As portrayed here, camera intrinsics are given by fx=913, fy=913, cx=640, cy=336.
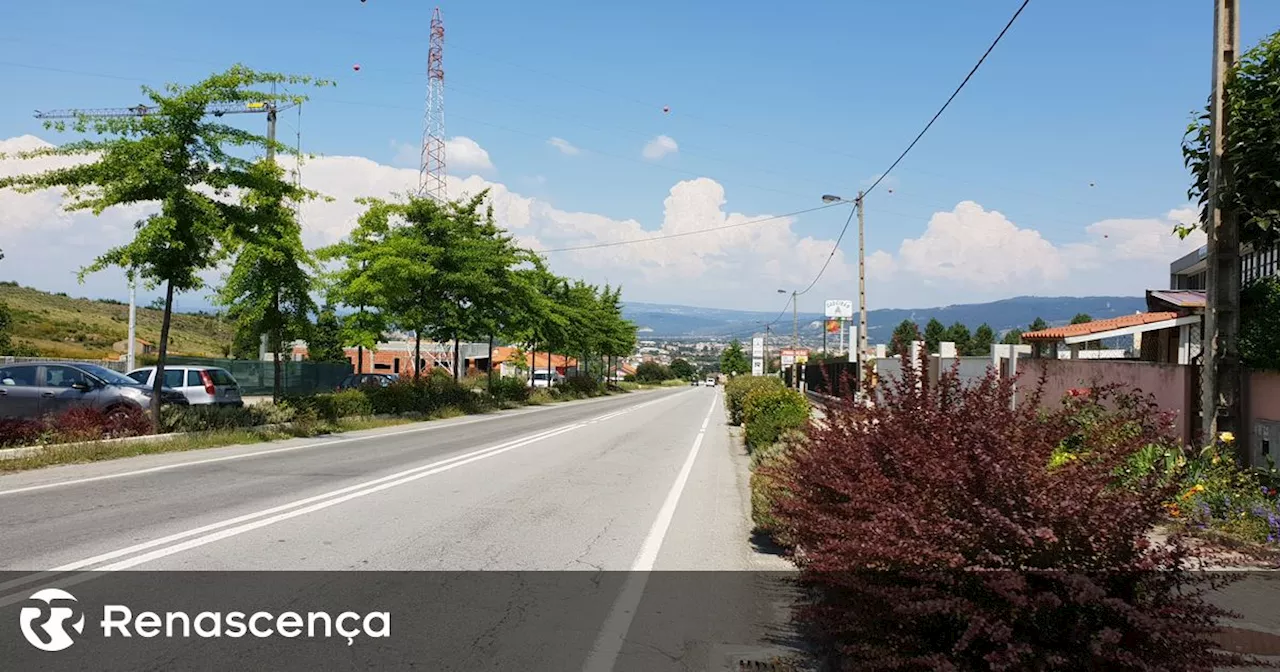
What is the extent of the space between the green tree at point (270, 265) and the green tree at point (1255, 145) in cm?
1576

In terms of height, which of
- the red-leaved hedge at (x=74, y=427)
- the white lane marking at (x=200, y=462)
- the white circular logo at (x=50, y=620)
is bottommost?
the white lane marking at (x=200, y=462)

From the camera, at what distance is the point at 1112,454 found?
173 inches

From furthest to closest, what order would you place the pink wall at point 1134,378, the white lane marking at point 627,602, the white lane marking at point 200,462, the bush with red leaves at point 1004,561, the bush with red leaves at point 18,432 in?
the bush with red leaves at point 18,432, the pink wall at point 1134,378, the white lane marking at point 200,462, the white lane marking at point 627,602, the bush with red leaves at point 1004,561

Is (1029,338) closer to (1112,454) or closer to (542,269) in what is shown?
Result: (1112,454)

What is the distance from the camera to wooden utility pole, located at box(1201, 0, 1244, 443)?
34.1 feet

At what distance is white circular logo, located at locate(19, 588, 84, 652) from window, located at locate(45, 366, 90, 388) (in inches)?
518

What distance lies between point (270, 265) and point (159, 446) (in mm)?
5371

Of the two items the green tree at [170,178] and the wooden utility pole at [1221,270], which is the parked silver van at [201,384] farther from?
the wooden utility pole at [1221,270]

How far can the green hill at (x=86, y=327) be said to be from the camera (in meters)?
58.9

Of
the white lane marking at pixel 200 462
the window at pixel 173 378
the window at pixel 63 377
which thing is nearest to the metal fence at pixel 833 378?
the white lane marking at pixel 200 462

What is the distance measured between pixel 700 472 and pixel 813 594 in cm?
975

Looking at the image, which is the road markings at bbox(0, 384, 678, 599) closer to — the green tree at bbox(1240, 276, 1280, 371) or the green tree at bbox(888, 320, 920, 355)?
the green tree at bbox(888, 320, 920, 355)

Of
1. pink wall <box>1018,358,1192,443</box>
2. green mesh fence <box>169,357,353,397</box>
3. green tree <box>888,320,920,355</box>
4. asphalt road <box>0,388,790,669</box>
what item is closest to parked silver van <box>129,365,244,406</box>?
asphalt road <box>0,388,790,669</box>

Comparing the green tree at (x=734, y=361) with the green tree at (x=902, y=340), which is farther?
the green tree at (x=734, y=361)
